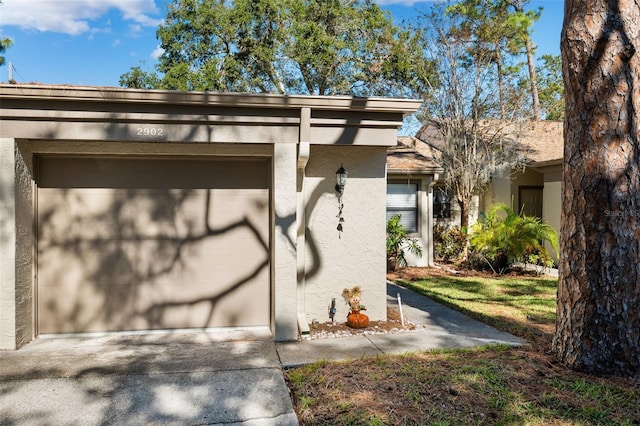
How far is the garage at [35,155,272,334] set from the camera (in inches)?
227

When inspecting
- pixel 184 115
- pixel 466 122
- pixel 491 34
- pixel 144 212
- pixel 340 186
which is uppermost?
pixel 491 34

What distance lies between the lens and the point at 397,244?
1207 centimetres

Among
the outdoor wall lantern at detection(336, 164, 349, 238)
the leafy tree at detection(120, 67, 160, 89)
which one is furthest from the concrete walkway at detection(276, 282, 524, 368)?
the leafy tree at detection(120, 67, 160, 89)

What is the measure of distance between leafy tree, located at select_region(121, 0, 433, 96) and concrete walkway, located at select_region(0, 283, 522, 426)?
12479 millimetres

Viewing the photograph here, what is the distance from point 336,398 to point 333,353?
3.87ft

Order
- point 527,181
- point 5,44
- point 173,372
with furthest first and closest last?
point 5,44 < point 527,181 < point 173,372

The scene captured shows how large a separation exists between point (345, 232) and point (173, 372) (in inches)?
114

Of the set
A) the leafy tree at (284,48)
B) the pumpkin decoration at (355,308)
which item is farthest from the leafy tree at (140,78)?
the pumpkin decoration at (355,308)

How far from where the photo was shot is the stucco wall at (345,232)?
20.6ft

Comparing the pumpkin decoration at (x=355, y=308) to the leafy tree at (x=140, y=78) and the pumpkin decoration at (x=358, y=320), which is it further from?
the leafy tree at (x=140, y=78)

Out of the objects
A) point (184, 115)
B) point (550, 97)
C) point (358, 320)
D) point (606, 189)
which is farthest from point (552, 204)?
point (184, 115)

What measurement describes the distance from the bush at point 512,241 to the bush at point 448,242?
6.49ft

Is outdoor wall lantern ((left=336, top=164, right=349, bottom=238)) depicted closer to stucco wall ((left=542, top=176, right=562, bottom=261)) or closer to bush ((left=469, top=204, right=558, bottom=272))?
bush ((left=469, top=204, right=558, bottom=272))

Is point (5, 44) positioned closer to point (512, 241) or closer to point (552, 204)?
point (512, 241)
